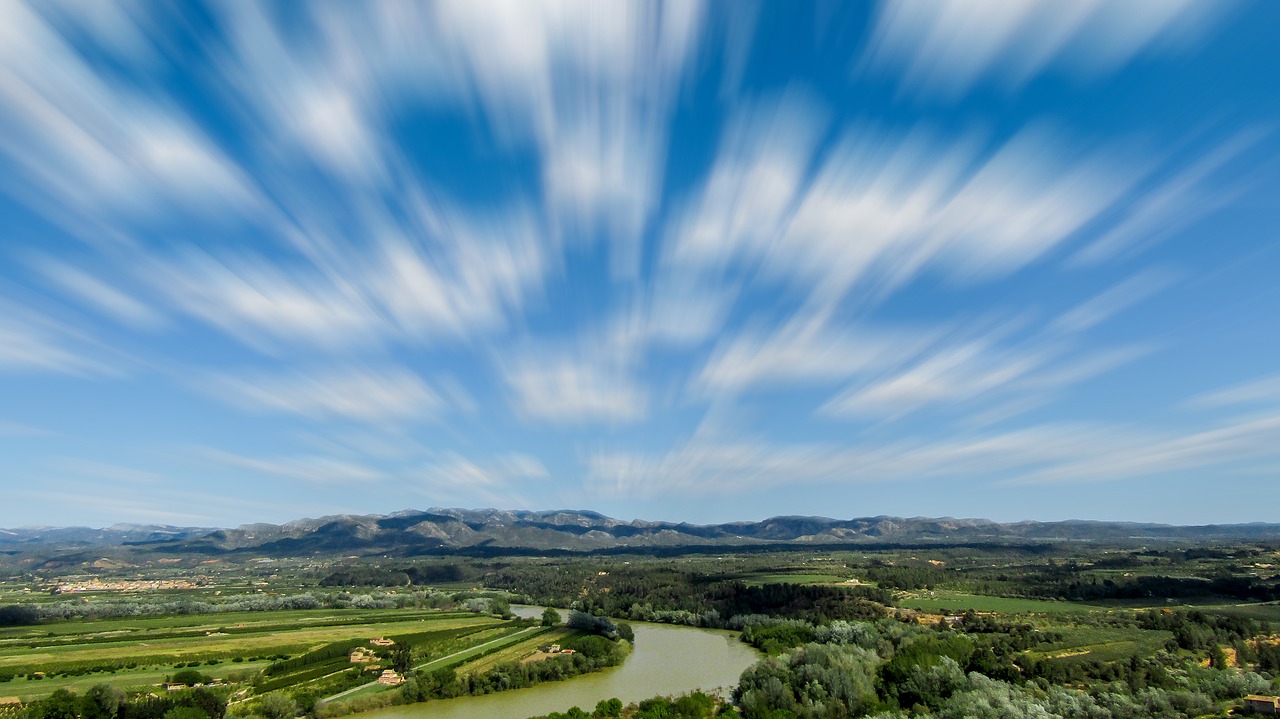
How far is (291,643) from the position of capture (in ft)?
305

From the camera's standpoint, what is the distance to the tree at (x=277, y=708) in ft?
190

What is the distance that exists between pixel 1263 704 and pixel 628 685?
55.1 meters

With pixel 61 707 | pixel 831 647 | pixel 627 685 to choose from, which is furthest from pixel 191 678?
pixel 831 647

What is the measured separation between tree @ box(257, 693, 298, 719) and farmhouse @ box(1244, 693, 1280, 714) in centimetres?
7749

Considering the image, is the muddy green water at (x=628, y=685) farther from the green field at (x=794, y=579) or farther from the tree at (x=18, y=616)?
the tree at (x=18, y=616)

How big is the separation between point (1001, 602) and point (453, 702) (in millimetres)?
100622

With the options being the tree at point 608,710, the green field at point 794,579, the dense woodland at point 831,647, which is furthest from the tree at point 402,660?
the green field at point 794,579

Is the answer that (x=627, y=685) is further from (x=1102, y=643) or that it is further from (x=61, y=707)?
(x=1102, y=643)

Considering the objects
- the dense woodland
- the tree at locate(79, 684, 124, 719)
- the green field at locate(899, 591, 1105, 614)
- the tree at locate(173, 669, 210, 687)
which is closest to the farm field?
the dense woodland

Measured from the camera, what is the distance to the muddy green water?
209 feet

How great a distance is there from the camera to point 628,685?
7294 centimetres

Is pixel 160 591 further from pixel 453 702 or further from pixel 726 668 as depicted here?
pixel 726 668

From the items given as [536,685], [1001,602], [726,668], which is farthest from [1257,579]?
[536,685]

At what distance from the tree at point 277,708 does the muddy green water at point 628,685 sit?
20.9 feet
